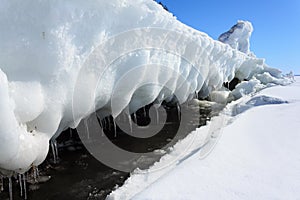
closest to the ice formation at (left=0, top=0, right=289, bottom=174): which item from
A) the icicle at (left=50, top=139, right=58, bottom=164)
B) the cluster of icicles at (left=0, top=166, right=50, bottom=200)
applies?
Result: the icicle at (left=50, top=139, right=58, bottom=164)

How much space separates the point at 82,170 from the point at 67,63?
171 centimetres

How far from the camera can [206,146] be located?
2830mm

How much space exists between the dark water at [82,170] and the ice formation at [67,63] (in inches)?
27.2

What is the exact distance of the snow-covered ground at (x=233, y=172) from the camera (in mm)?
1776

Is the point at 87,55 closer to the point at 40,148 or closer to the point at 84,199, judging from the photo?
the point at 40,148

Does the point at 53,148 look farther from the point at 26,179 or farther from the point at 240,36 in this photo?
the point at 240,36

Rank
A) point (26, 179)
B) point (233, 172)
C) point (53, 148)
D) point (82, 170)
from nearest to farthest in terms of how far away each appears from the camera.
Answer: point (233, 172), point (26, 179), point (53, 148), point (82, 170)

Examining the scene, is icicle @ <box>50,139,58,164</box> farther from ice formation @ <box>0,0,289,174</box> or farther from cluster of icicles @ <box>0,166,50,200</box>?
cluster of icicles @ <box>0,166,50,200</box>

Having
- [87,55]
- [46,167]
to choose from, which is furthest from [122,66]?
[46,167]

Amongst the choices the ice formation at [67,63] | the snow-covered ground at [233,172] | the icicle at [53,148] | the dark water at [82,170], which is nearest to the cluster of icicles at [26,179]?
the dark water at [82,170]

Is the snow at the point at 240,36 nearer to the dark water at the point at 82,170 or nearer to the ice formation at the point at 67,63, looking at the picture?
the dark water at the point at 82,170

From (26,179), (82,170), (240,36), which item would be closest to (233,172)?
(82,170)

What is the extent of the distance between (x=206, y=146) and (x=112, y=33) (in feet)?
6.90

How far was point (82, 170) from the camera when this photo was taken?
3.95 m
